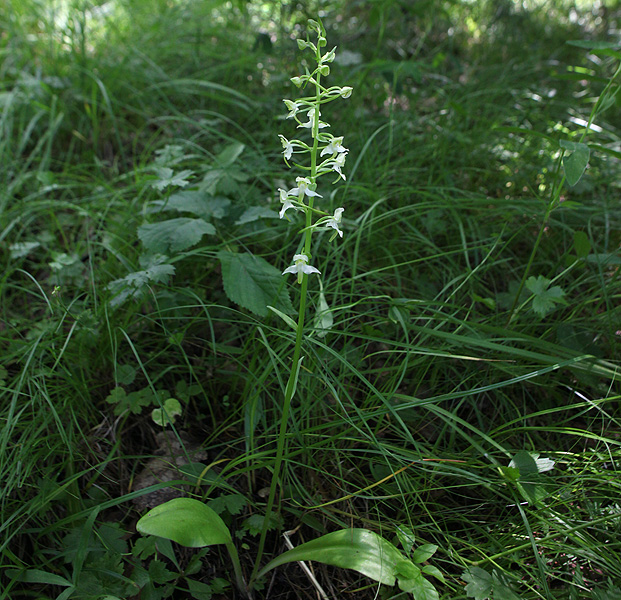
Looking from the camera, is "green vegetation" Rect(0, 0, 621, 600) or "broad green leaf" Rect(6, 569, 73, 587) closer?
"broad green leaf" Rect(6, 569, 73, 587)

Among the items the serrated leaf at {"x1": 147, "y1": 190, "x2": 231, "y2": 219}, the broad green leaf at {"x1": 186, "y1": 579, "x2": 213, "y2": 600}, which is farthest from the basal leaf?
the broad green leaf at {"x1": 186, "y1": 579, "x2": 213, "y2": 600}

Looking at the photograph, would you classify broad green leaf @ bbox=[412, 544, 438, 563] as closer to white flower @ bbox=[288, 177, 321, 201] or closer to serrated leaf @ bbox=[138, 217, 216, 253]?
white flower @ bbox=[288, 177, 321, 201]

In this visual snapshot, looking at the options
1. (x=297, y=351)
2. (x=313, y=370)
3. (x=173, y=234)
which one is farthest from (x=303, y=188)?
(x=173, y=234)

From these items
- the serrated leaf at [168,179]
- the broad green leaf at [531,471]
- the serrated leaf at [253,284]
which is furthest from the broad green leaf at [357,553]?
the serrated leaf at [168,179]

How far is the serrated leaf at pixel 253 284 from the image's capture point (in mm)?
1459

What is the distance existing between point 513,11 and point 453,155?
6.97 ft

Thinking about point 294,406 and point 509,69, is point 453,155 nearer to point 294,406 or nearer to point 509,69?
point 509,69

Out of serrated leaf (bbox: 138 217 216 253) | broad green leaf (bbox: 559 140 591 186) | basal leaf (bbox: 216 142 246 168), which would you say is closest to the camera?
broad green leaf (bbox: 559 140 591 186)

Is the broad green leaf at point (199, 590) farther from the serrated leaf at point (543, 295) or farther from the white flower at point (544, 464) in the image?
the serrated leaf at point (543, 295)

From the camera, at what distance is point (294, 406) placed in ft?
4.79

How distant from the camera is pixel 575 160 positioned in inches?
52.4

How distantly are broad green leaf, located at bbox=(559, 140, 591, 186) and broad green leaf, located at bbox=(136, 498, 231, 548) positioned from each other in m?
1.26

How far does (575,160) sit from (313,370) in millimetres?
977

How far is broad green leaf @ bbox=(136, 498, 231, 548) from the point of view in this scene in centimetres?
93
